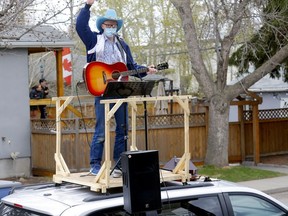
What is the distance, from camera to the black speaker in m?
4.78

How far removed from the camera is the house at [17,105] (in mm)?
17719

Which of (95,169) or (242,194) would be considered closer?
Answer: (242,194)

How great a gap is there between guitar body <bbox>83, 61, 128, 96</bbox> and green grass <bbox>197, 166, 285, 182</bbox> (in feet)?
34.6

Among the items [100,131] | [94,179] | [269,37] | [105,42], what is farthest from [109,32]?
[269,37]

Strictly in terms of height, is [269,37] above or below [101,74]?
above

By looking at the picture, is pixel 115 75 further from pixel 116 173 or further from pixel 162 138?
pixel 162 138

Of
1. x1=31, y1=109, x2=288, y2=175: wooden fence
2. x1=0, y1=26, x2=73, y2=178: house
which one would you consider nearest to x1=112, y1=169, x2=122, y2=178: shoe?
x1=31, y1=109, x2=288, y2=175: wooden fence

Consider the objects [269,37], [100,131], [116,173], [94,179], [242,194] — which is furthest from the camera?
[269,37]

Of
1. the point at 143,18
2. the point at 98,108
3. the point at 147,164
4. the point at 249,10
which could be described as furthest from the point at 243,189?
the point at 143,18

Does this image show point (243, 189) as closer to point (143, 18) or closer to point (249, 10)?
point (249, 10)

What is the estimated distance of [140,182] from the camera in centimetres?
485

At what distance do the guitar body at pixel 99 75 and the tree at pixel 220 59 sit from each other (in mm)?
10515

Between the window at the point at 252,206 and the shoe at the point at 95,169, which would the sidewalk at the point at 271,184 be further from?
the window at the point at 252,206

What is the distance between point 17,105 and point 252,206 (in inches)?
525
